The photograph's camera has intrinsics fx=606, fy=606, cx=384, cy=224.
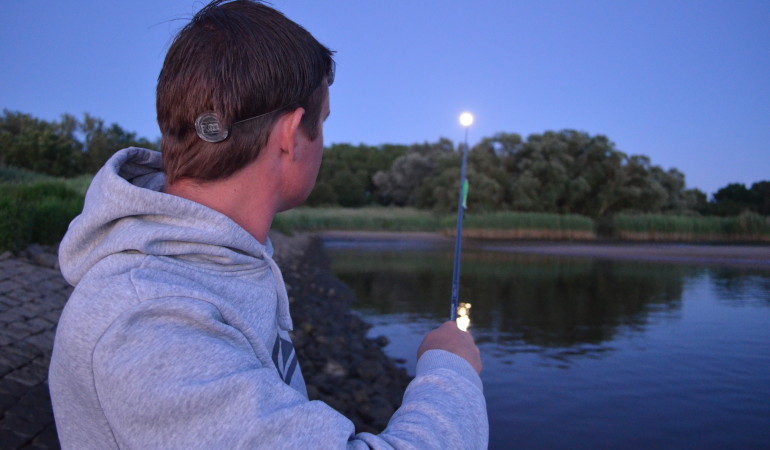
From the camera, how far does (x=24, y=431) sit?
3193 mm

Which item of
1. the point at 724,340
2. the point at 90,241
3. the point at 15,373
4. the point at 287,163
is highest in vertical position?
the point at 287,163

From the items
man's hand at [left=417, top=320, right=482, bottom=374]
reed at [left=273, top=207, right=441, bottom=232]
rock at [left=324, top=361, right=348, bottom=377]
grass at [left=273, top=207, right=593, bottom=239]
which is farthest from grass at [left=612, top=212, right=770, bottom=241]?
man's hand at [left=417, top=320, right=482, bottom=374]

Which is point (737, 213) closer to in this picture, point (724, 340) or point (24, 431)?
point (724, 340)

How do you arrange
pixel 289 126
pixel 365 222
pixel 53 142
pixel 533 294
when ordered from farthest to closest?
pixel 365 222
pixel 53 142
pixel 533 294
pixel 289 126

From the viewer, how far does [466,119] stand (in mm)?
2742

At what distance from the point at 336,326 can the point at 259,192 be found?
790 centimetres

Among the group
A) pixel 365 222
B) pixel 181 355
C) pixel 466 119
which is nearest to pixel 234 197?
pixel 181 355

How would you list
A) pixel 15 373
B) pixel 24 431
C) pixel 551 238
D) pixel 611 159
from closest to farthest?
pixel 24 431 → pixel 15 373 → pixel 551 238 → pixel 611 159

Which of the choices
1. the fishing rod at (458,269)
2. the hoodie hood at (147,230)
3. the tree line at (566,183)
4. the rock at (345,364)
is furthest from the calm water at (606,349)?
the tree line at (566,183)

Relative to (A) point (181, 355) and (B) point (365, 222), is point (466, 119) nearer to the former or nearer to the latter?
(A) point (181, 355)

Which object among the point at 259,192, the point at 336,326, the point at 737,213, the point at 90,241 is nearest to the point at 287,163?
the point at 259,192

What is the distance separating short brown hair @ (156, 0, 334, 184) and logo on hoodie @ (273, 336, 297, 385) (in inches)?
14.2

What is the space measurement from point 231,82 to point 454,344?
2.05 ft

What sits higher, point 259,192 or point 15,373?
point 259,192
